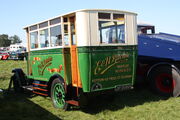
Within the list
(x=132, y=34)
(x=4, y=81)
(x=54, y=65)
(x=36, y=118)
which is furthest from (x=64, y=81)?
(x=4, y=81)

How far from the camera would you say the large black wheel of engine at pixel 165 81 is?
745 centimetres

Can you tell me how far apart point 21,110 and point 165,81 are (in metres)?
4.82

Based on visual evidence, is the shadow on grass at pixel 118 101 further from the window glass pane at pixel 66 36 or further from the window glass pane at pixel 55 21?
the window glass pane at pixel 55 21

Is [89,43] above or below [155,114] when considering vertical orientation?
above

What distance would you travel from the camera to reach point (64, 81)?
6301 mm

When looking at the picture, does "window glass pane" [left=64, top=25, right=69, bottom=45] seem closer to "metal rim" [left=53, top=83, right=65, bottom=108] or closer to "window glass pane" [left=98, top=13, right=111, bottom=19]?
"window glass pane" [left=98, top=13, right=111, bottom=19]

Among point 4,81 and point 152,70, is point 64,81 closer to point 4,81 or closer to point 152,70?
point 152,70

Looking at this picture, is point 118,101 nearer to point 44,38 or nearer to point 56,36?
point 56,36

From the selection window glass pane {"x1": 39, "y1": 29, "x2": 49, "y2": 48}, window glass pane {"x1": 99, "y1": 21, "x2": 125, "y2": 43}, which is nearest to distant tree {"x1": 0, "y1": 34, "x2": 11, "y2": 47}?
window glass pane {"x1": 39, "y1": 29, "x2": 49, "y2": 48}

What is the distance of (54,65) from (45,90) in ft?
3.55

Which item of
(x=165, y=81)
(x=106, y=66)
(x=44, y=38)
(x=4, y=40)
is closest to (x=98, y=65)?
(x=106, y=66)

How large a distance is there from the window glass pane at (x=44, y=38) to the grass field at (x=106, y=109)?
6.37ft

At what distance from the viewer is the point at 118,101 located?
735cm

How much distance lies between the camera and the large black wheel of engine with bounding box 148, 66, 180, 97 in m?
7.45
